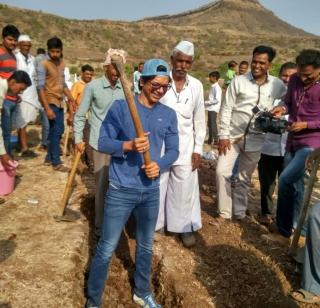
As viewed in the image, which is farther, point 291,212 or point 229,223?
point 229,223

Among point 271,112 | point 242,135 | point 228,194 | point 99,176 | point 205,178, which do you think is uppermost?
point 271,112

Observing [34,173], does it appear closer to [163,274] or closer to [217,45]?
[163,274]

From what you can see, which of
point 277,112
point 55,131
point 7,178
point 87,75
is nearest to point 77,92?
point 87,75

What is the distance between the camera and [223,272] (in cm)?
382

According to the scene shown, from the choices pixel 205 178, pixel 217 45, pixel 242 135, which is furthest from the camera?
pixel 217 45

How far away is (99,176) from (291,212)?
2.01m

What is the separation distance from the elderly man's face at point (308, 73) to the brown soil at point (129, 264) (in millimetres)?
1735

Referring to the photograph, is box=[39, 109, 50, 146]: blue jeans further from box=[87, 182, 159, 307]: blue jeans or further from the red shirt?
box=[87, 182, 159, 307]: blue jeans

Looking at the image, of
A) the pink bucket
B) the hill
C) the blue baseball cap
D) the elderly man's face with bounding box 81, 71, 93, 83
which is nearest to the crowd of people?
the blue baseball cap

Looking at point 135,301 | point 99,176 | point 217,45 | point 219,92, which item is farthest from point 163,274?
point 217,45

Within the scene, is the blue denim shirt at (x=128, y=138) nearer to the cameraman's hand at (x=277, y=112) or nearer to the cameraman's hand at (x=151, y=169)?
the cameraman's hand at (x=151, y=169)

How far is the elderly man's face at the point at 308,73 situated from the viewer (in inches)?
146

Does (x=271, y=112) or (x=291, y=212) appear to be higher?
(x=271, y=112)

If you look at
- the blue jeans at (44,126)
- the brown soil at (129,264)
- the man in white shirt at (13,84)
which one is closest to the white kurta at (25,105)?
the blue jeans at (44,126)
